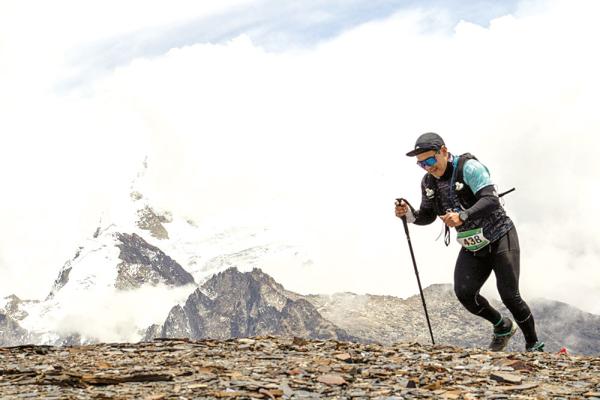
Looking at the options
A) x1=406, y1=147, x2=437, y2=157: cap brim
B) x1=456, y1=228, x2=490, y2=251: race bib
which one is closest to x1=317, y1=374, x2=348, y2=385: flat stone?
x1=456, y1=228, x2=490, y2=251: race bib

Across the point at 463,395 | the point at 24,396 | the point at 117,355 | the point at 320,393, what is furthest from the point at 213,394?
the point at 117,355

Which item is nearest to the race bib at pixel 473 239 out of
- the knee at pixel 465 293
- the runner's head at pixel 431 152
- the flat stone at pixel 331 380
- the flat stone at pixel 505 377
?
the knee at pixel 465 293

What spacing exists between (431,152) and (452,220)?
3.98ft

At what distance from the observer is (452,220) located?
1366 centimetres

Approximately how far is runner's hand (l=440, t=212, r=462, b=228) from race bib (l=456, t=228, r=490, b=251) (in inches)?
21.3

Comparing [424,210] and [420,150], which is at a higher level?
[420,150]

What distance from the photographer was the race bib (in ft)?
46.4

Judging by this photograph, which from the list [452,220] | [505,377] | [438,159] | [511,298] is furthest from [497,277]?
[505,377]

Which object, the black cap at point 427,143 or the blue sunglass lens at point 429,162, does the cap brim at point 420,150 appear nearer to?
the black cap at point 427,143

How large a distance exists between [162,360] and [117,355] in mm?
1269

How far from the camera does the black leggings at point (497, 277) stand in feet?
46.5

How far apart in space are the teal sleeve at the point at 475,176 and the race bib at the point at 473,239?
0.75 metres

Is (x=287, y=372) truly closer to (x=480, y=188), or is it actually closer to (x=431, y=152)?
(x=480, y=188)

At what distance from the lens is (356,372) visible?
35.0 feet
